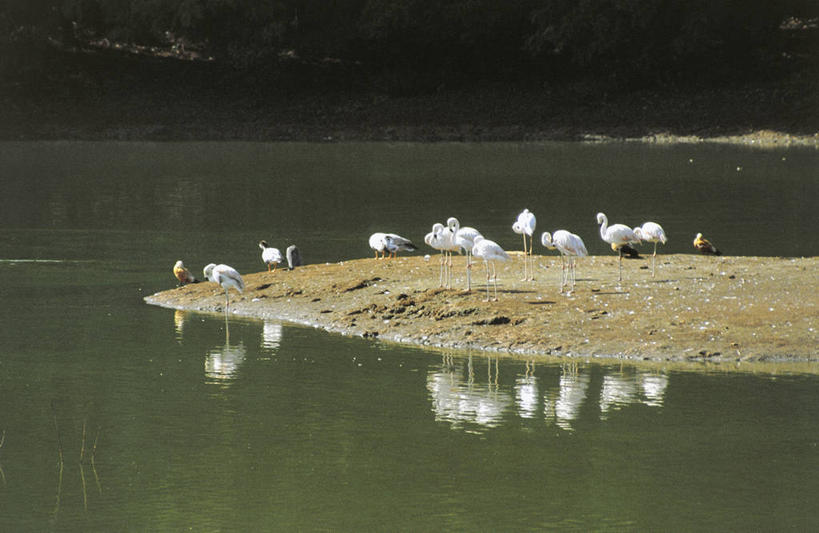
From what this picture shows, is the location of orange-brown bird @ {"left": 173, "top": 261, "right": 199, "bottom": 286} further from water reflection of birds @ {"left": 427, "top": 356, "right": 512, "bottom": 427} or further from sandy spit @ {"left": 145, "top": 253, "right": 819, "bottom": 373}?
water reflection of birds @ {"left": 427, "top": 356, "right": 512, "bottom": 427}

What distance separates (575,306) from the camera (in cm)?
1605

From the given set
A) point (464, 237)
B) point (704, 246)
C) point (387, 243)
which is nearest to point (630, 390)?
point (464, 237)

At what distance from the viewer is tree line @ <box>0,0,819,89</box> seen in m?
55.2

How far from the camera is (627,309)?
15.8 metres

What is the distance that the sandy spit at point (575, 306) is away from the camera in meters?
15.0

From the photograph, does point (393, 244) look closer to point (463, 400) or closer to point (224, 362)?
point (224, 362)

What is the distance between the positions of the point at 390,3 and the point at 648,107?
1126 cm

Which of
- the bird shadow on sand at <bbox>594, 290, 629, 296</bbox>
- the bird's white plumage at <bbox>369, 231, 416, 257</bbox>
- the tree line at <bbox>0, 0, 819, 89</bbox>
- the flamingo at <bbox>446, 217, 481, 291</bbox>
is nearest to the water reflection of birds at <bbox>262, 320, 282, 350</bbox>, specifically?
the flamingo at <bbox>446, 217, 481, 291</bbox>

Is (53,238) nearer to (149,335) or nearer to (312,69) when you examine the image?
(149,335)

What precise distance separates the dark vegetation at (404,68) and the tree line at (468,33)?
0.08 meters

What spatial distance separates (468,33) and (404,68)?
3103 mm

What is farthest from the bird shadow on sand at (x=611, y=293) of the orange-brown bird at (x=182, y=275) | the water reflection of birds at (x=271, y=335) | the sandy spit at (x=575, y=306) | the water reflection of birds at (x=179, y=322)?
the orange-brown bird at (x=182, y=275)

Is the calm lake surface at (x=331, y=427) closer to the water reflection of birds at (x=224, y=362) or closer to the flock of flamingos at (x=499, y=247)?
the water reflection of birds at (x=224, y=362)

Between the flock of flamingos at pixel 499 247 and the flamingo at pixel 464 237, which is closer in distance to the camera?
the flock of flamingos at pixel 499 247
